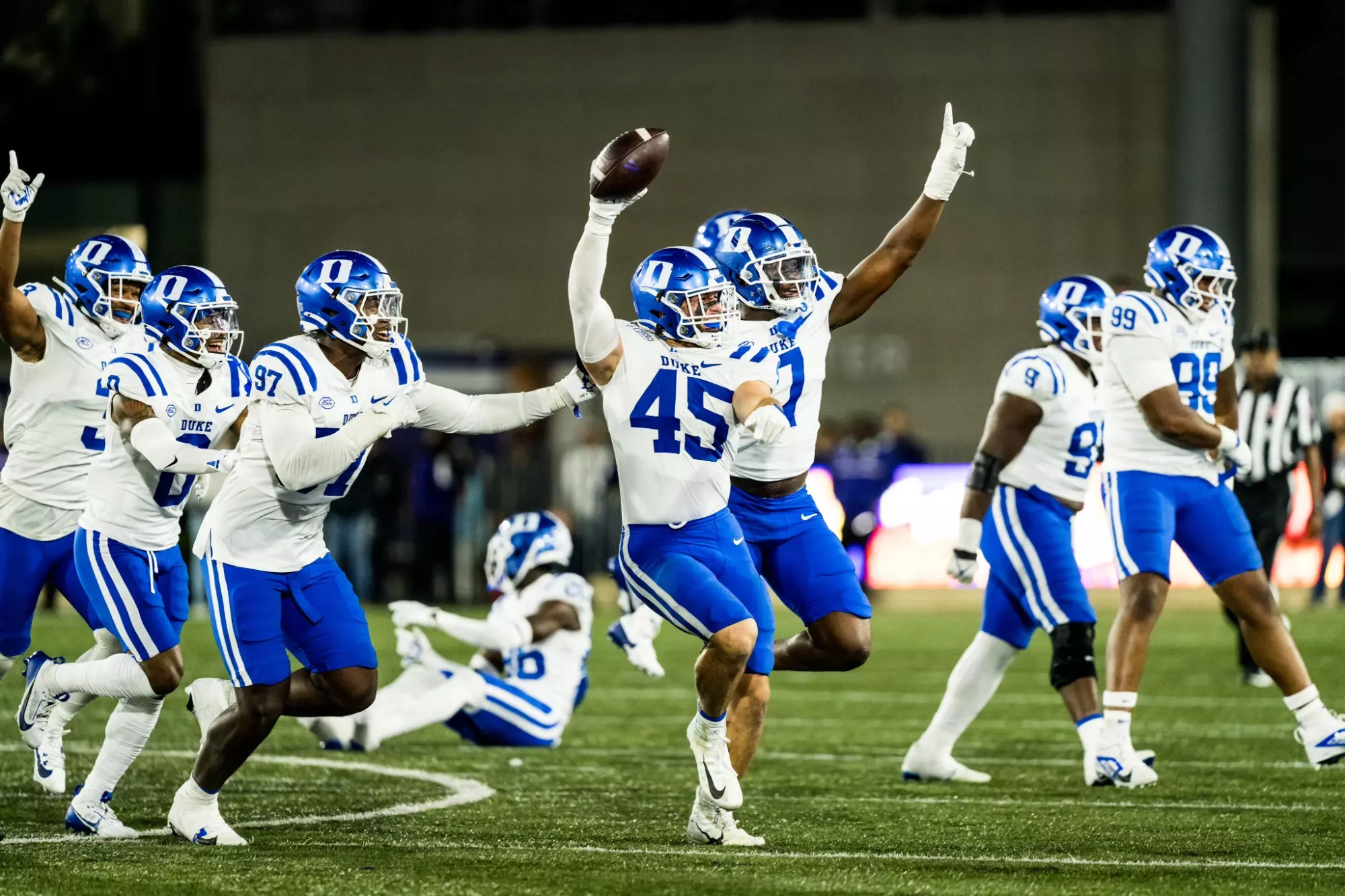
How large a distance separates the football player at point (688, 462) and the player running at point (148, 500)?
119 centimetres

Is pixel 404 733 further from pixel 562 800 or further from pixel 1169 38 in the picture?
pixel 1169 38

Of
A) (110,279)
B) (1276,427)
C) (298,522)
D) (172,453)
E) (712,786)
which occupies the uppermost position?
(110,279)

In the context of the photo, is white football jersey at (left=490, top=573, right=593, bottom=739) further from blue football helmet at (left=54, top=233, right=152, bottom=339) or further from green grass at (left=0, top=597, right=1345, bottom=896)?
blue football helmet at (left=54, top=233, right=152, bottom=339)

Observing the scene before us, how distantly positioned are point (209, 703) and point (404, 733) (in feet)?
8.65

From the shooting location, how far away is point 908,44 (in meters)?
22.0

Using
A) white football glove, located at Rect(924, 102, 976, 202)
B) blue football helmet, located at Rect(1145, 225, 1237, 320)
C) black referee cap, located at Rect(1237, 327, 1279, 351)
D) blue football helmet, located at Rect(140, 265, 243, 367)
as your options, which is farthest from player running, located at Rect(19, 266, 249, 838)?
black referee cap, located at Rect(1237, 327, 1279, 351)

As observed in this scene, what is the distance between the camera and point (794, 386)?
20.8 ft

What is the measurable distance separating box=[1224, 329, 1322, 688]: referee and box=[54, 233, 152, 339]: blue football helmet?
21.0 feet

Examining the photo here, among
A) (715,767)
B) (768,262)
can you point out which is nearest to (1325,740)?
(715,767)

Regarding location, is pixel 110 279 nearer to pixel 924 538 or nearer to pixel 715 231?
pixel 715 231

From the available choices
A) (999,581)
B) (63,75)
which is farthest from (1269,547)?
(63,75)

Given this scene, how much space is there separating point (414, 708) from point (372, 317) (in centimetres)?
281

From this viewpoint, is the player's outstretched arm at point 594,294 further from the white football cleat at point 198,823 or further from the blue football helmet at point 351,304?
the white football cleat at point 198,823

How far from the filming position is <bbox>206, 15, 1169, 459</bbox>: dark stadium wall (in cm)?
2192
